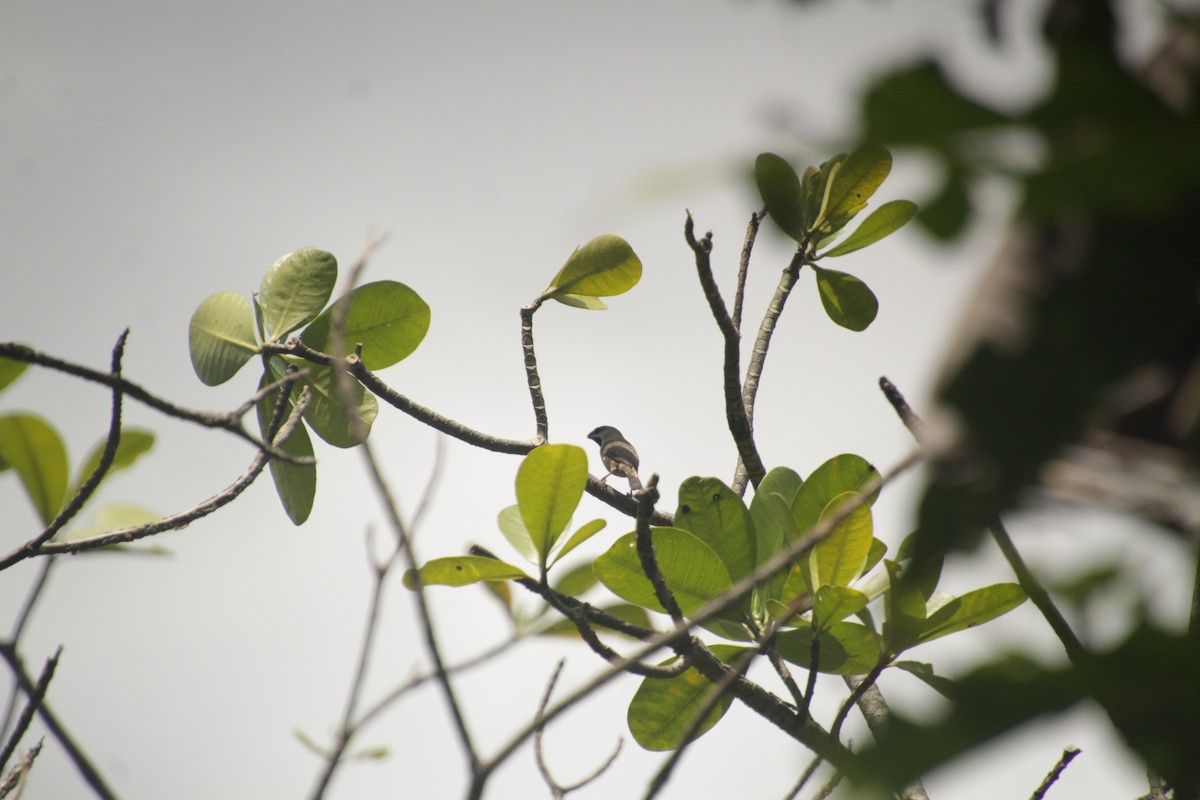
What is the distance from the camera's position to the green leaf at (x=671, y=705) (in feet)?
5.16

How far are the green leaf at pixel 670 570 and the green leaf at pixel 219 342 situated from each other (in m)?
1.01

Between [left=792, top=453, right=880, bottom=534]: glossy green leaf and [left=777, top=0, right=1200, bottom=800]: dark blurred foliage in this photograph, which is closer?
[left=777, top=0, right=1200, bottom=800]: dark blurred foliage

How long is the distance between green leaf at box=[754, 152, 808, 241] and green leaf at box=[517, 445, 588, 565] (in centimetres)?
70

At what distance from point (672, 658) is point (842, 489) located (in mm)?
462

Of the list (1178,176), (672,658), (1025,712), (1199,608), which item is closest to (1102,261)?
(1178,176)

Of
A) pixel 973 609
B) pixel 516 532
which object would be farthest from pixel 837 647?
pixel 516 532

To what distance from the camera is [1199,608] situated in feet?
4.03

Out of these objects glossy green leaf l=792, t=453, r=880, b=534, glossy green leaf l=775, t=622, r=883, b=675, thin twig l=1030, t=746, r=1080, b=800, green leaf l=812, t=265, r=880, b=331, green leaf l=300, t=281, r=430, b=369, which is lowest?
thin twig l=1030, t=746, r=1080, b=800

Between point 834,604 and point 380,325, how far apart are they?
1.20 m

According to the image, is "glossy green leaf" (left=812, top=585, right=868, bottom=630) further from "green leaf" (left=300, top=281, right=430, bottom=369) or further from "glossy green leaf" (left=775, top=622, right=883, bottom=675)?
"green leaf" (left=300, top=281, right=430, bottom=369)

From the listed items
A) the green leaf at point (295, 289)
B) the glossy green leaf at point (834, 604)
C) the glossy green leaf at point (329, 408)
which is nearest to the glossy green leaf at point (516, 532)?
the glossy green leaf at point (329, 408)

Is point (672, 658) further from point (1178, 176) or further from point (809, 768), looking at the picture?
point (1178, 176)

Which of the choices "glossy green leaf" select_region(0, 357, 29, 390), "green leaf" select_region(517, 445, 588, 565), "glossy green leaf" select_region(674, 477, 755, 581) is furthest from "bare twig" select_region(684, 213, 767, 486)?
"glossy green leaf" select_region(0, 357, 29, 390)

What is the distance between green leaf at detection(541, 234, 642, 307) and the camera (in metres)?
2.00
